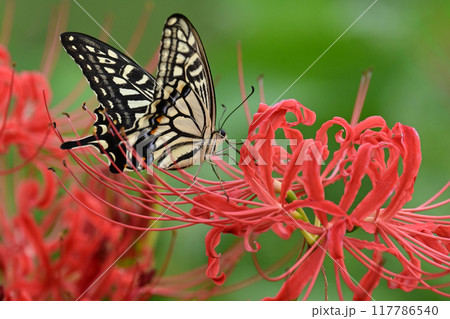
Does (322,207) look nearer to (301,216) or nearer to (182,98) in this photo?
(301,216)

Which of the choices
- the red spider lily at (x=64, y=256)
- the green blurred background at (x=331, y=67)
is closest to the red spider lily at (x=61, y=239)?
the red spider lily at (x=64, y=256)

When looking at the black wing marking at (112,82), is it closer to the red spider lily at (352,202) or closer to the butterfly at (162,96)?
the butterfly at (162,96)

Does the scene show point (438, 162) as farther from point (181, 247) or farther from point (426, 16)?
point (181, 247)

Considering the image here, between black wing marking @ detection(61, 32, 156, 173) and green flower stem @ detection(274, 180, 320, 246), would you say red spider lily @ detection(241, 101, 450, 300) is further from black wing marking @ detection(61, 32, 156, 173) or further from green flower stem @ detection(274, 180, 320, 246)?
black wing marking @ detection(61, 32, 156, 173)

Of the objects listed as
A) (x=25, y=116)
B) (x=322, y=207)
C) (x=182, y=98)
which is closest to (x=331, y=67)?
(x=182, y=98)

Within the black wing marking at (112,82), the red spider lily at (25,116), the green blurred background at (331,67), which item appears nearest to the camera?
the black wing marking at (112,82)

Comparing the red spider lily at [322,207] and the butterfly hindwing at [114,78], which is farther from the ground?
the butterfly hindwing at [114,78]

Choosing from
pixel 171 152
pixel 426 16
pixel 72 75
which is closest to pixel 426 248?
pixel 171 152

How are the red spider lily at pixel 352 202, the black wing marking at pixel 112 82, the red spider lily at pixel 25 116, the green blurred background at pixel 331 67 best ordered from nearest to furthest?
the red spider lily at pixel 352 202, the black wing marking at pixel 112 82, the red spider lily at pixel 25 116, the green blurred background at pixel 331 67
